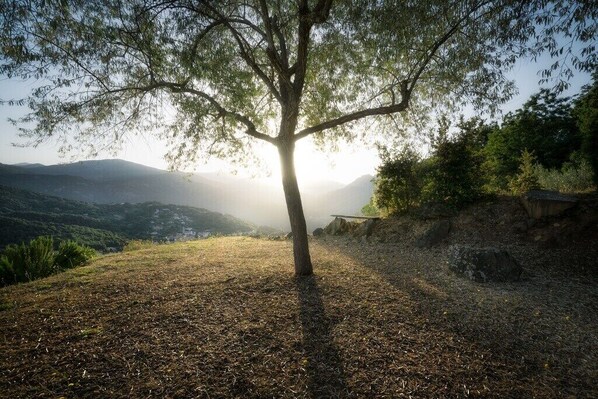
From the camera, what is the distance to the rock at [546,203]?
8.15m

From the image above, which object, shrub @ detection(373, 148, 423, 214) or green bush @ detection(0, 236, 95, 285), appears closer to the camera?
green bush @ detection(0, 236, 95, 285)

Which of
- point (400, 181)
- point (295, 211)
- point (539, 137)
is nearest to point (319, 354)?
point (295, 211)

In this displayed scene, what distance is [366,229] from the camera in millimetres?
12008

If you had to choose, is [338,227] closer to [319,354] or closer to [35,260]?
[319,354]

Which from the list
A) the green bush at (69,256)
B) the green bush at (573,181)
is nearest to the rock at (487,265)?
the green bush at (573,181)

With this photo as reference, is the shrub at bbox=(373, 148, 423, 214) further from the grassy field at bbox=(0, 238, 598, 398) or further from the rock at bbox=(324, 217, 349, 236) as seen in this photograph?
the grassy field at bbox=(0, 238, 598, 398)

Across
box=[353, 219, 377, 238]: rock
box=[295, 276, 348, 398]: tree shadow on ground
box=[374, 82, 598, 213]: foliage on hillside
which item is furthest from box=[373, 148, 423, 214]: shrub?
box=[295, 276, 348, 398]: tree shadow on ground

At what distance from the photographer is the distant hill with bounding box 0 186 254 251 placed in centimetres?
7069

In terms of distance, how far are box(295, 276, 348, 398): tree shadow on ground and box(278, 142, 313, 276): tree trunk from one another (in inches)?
55.6

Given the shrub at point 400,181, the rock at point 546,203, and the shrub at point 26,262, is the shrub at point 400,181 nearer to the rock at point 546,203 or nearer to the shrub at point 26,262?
the rock at point 546,203

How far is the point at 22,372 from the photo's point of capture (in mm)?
3209

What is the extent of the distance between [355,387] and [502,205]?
377 inches

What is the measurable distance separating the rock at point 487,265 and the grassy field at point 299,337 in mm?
305

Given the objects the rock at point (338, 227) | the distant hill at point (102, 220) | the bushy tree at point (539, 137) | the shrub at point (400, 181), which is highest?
the bushy tree at point (539, 137)
